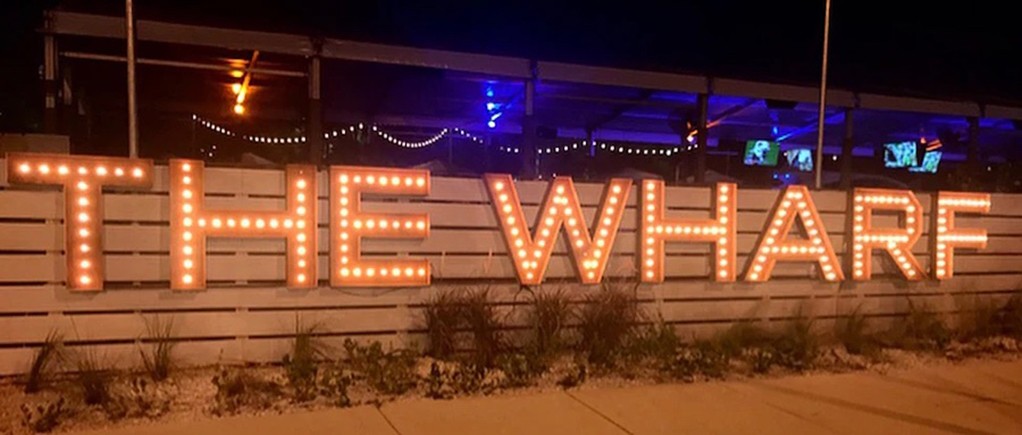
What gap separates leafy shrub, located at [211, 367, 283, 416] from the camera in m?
5.16

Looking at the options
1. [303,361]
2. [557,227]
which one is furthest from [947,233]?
[303,361]

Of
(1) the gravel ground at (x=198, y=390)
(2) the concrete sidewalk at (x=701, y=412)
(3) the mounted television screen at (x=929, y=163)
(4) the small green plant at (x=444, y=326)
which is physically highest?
(3) the mounted television screen at (x=929, y=163)

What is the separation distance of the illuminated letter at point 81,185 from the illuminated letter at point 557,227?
3.21 meters

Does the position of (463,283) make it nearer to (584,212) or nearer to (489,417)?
(584,212)

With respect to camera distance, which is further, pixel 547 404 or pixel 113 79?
pixel 113 79

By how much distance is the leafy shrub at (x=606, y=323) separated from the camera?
655cm

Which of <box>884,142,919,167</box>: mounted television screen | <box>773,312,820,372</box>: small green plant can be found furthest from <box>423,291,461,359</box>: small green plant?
<box>884,142,919,167</box>: mounted television screen

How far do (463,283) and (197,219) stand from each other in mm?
2464

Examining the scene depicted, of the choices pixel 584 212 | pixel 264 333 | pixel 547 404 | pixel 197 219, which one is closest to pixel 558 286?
pixel 584 212

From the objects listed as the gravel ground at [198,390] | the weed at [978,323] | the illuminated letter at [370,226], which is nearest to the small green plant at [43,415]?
the gravel ground at [198,390]

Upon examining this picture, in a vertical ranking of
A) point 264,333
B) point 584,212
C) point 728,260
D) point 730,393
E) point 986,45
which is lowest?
point 730,393

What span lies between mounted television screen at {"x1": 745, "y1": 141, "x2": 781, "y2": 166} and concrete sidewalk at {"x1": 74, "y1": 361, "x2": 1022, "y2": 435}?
9155 mm

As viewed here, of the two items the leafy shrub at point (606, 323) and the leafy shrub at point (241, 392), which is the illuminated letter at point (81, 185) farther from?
the leafy shrub at point (606, 323)

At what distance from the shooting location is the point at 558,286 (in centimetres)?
706
